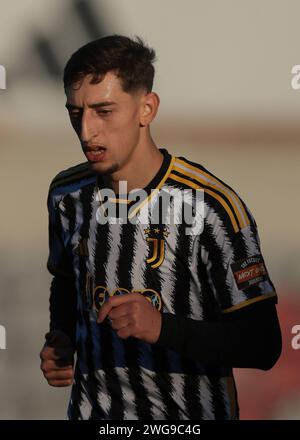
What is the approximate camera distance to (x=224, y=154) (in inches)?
249

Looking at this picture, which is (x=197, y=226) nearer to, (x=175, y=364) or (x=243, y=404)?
(x=175, y=364)

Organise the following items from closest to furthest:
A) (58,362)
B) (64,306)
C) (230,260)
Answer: (230,260) → (58,362) → (64,306)

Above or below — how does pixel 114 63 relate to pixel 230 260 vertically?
above

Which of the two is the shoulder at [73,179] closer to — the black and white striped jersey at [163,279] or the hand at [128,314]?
the black and white striped jersey at [163,279]

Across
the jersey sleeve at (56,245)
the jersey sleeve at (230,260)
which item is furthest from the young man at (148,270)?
the jersey sleeve at (56,245)

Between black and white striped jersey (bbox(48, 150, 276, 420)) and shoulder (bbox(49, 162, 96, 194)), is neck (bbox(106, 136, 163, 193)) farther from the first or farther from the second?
shoulder (bbox(49, 162, 96, 194))

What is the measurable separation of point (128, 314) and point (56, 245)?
725 mm

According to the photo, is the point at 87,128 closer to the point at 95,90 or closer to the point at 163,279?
the point at 95,90

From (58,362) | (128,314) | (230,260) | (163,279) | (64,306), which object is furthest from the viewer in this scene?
(64,306)

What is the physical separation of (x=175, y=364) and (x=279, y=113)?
362cm

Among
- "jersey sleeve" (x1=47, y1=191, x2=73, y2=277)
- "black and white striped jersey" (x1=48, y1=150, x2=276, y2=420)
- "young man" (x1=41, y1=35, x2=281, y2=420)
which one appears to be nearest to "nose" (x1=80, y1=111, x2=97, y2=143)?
"young man" (x1=41, y1=35, x2=281, y2=420)

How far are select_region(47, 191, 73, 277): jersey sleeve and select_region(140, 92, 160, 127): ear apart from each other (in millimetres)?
485

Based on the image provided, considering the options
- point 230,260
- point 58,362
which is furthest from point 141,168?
point 58,362

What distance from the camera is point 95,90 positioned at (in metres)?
2.70
